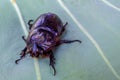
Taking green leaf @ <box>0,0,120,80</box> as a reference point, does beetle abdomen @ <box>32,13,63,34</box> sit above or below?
above

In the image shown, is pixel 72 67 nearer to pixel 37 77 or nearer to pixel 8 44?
pixel 37 77

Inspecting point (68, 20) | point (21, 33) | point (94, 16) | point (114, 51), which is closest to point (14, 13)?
point (21, 33)

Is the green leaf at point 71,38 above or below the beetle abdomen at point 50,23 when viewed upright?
below
